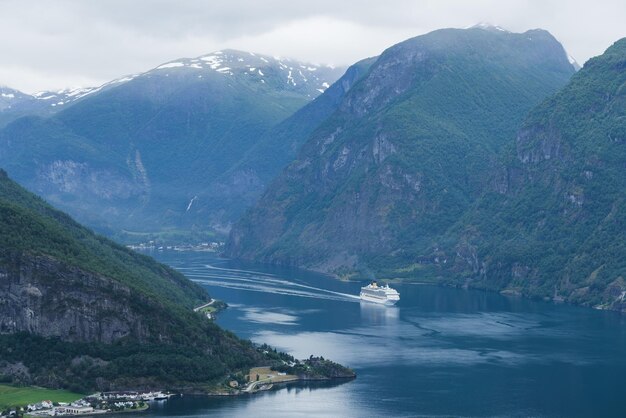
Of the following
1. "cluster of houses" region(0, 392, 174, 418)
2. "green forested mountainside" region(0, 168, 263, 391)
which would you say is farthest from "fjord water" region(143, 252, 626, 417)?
"green forested mountainside" region(0, 168, 263, 391)

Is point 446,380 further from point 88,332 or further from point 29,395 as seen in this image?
point 29,395

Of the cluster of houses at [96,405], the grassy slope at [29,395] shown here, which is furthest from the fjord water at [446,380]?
the grassy slope at [29,395]

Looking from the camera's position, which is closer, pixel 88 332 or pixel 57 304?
pixel 88 332

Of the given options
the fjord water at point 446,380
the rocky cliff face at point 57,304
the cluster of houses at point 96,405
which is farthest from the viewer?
the rocky cliff face at point 57,304

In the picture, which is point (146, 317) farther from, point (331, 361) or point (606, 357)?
point (606, 357)

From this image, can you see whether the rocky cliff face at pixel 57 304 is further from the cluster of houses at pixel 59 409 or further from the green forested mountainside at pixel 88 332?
the cluster of houses at pixel 59 409

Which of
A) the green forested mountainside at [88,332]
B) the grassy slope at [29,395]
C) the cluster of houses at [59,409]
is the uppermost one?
the green forested mountainside at [88,332]

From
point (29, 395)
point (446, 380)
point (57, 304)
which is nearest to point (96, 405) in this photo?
point (29, 395)

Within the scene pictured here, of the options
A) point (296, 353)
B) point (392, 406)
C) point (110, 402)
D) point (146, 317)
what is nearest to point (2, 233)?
point (146, 317)
